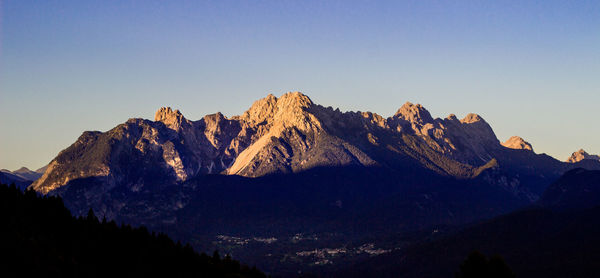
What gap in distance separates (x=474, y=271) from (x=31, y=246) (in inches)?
4098

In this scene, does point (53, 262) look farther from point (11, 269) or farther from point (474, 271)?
point (474, 271)

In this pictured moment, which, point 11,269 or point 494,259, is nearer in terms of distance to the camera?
point 494,259

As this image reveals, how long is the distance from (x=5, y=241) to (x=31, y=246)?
6189 mm

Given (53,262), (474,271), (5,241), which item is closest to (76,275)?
(53,262)

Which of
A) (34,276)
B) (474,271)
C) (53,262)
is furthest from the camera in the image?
(53,262)

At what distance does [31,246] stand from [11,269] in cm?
1629

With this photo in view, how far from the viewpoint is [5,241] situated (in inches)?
→ 7746

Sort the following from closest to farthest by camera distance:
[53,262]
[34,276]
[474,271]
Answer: [474,271] < [34,276] < [53,262]

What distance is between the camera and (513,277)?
168 meters

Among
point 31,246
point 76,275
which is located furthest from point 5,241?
point 76,275

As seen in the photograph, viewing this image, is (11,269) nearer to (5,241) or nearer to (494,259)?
(5,241)

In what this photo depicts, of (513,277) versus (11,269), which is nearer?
(513,277)

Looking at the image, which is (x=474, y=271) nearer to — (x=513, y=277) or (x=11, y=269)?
(x=513, y=277)

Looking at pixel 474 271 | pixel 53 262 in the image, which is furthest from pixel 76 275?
pixel 474 271
